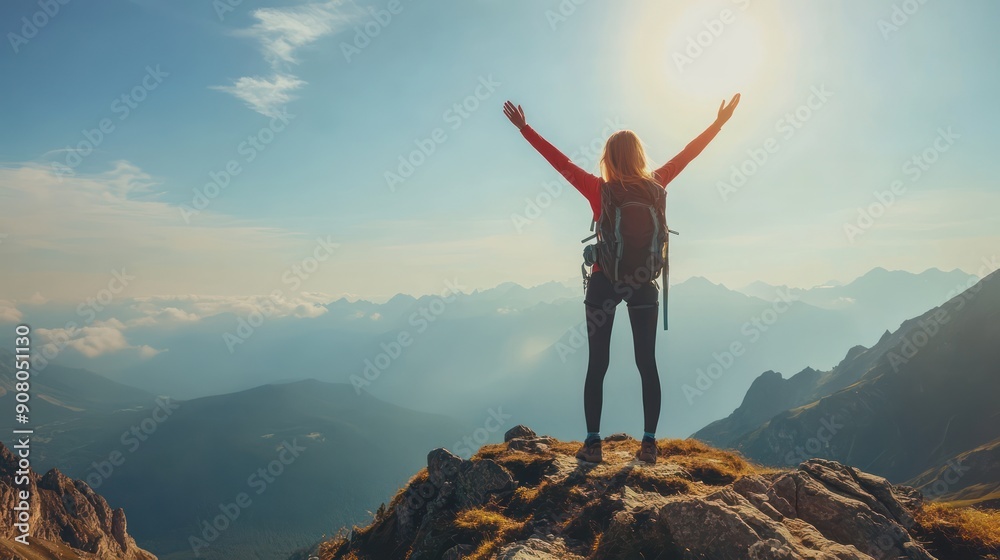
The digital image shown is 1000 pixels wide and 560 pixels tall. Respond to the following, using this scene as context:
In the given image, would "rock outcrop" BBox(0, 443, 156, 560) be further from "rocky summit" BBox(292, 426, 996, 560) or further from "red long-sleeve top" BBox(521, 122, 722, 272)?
"red long-sleeve top" BBox(521, 122, 722, 272)

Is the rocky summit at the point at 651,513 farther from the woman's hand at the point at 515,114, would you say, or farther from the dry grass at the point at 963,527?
the woman's hand at the point at 515,114

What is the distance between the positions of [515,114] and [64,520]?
214m

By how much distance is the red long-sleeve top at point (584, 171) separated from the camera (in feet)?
31.1

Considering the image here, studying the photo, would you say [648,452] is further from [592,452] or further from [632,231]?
[632,231]

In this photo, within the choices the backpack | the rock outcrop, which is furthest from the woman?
the rock outcrop

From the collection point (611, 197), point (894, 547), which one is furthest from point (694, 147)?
point (894, 547)

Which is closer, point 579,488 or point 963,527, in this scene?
point 963,527

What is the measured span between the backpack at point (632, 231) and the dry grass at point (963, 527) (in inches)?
194

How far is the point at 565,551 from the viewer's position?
7.19m

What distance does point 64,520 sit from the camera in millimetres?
153875

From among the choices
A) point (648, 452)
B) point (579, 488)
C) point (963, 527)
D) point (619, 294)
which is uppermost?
point (619, 294)

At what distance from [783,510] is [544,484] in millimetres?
4115

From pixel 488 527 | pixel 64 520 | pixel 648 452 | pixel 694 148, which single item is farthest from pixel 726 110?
pixel 64 520

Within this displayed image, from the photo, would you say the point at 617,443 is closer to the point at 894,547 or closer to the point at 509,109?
the point at 894,547
